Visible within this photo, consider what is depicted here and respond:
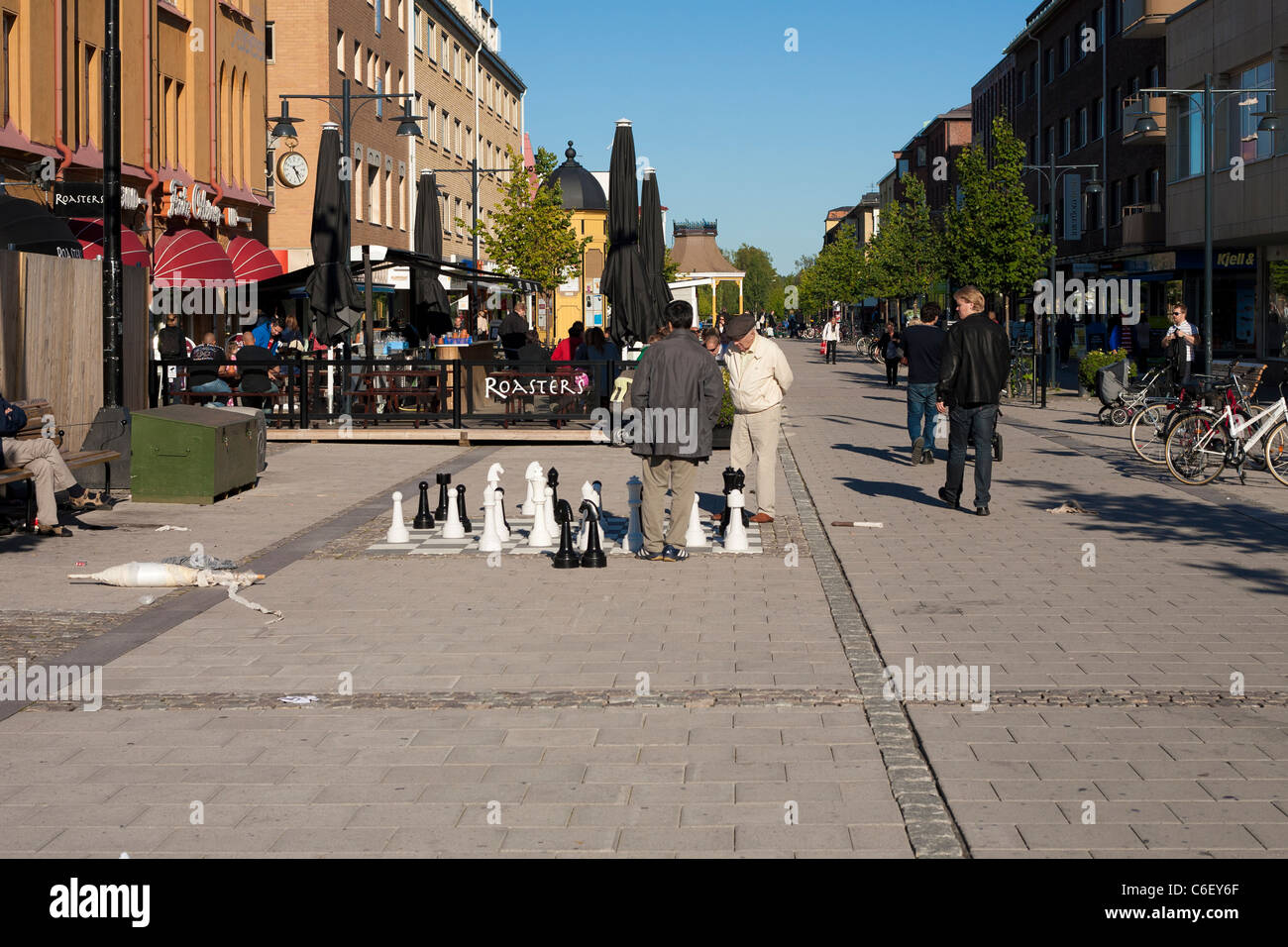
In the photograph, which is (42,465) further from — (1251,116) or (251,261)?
(1251,116)

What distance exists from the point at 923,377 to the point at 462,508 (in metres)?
7.21

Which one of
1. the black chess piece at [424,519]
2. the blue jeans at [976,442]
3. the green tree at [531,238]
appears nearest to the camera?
the black chess piece at [424,519]

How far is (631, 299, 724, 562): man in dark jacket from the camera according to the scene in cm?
1030

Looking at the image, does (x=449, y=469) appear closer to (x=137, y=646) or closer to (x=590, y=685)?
(x=137, y=646)

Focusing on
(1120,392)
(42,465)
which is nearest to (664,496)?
(42,465)

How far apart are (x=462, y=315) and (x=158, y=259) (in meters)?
24.6

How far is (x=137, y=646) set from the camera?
7727mm

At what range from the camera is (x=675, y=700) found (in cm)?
644

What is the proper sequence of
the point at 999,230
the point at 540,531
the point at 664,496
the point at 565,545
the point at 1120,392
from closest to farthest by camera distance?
the point at 565,545
the point at 664,496
the point at 540,531
the point at 1120,392
the point at 999,230

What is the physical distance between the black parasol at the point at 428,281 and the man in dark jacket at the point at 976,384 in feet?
53.5

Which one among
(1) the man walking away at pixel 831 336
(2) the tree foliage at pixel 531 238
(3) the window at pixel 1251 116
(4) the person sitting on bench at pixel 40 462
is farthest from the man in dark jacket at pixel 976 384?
(1) the man walking away at pixel 831 336

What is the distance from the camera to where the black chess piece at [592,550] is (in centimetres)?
1028

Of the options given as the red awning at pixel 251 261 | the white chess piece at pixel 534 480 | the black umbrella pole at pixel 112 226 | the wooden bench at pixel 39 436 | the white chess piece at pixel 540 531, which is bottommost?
the white chess piece at pixel 540 531

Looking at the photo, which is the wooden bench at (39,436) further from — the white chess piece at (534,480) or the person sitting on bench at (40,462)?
the white chess piece at (534,480)
